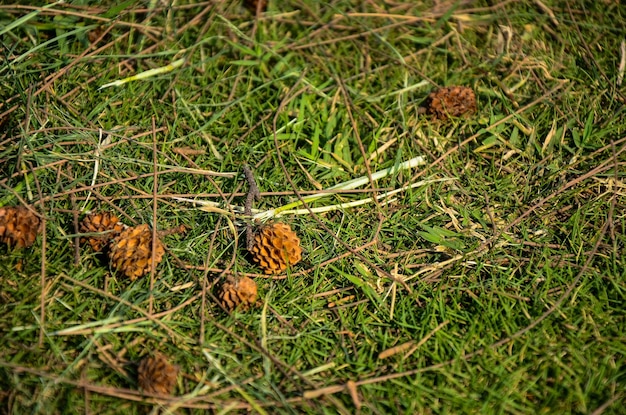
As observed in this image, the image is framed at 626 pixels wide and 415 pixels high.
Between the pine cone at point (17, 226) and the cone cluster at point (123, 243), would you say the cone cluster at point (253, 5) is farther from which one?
the pine cone at point (17, 226)

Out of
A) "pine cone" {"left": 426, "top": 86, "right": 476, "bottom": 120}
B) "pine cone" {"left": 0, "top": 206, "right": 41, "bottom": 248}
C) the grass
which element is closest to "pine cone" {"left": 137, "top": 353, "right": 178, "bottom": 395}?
the grass

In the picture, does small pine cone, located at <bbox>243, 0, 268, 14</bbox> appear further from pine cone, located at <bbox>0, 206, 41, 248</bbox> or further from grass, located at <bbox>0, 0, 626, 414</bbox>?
pine cone, located at <bbox>0, 206, 41, 248</bbox>

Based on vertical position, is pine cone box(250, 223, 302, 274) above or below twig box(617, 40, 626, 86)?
below

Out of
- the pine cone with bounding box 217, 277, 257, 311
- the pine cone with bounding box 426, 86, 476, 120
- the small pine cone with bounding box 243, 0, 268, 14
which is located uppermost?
the small pine cone with bounding box 243, 0, 268, 14

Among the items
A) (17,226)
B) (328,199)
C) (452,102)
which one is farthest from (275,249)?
(452,102)

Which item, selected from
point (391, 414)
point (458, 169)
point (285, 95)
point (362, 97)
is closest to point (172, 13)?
point (285, 95)

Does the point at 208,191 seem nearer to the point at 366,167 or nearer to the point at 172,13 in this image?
the point at 366,167
